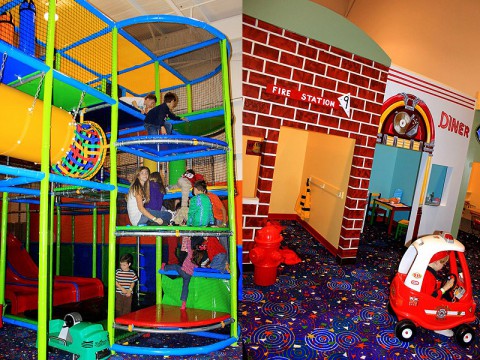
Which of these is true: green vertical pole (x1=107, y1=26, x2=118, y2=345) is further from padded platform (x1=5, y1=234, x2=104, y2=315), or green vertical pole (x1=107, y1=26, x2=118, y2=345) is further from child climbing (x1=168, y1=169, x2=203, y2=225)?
padded platform (x1=5, y1=234, x2=104, y2=315)

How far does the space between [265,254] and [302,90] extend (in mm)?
2235

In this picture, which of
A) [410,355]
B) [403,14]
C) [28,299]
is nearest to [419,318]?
[410,355]

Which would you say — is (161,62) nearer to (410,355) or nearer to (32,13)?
(32,13)

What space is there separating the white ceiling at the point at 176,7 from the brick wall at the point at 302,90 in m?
0.38

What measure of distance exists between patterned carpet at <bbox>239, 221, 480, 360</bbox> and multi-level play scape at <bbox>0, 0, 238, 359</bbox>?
0.51 meters

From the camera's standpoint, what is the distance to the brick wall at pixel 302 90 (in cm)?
383

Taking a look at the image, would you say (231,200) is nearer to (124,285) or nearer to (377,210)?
(124,285)

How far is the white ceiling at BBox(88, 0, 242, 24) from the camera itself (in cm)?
386

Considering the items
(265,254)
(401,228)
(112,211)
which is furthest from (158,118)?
(401,228)

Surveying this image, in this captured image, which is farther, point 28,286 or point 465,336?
point 28,286

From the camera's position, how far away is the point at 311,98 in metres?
4.24

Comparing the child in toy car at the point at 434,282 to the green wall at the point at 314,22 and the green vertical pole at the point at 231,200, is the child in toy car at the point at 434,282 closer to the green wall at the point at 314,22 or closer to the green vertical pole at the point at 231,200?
the green vertical pole at the point at 231,200

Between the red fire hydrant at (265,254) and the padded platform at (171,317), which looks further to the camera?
the red fire hydrant at (265,254)

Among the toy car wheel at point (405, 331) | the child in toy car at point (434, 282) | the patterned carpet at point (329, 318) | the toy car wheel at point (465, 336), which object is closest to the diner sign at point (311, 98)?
the child in toy car at point (434, 282)
